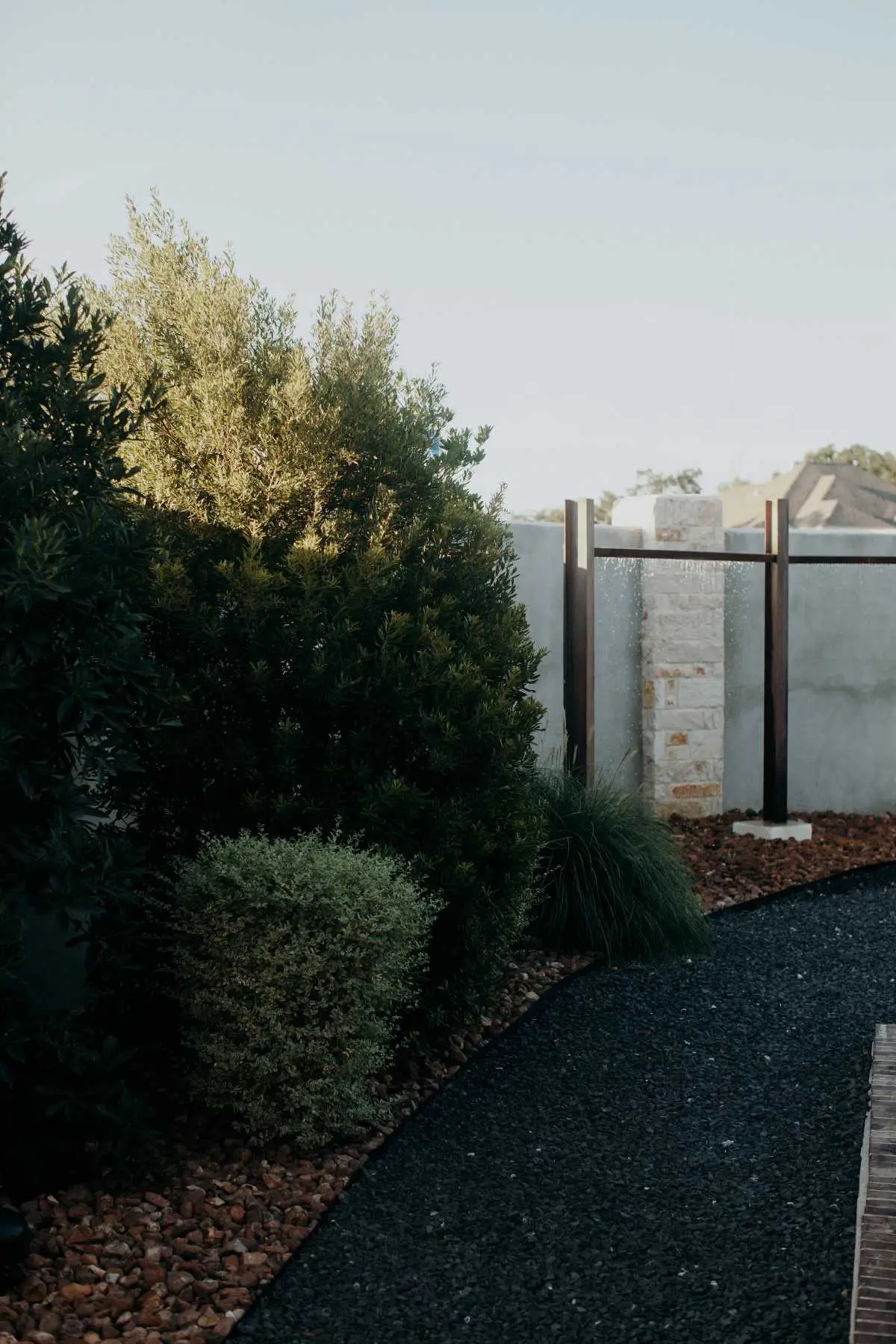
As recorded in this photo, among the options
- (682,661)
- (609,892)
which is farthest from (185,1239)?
(682,661)

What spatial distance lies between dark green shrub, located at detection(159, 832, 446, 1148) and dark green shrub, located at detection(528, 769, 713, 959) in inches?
77.7

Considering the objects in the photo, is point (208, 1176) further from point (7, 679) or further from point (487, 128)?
point (487, 128)

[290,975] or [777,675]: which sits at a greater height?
[777,675]

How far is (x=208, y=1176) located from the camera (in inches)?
137

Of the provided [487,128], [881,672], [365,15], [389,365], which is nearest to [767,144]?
[487,128]

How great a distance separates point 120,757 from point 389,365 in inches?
78.9

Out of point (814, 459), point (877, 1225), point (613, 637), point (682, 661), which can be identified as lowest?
point (877, 1225)

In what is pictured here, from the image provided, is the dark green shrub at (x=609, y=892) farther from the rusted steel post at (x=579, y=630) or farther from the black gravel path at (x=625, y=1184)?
the rusted steel post at (x=579, y=630)

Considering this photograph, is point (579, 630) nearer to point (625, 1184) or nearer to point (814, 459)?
point (625, 1184)

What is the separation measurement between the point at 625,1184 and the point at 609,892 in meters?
2.11

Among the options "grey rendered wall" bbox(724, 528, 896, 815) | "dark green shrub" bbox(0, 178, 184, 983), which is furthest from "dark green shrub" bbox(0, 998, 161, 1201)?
"grey rendered wall" bbox(724, 528, 896, 815)

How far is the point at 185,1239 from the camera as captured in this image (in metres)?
3.15

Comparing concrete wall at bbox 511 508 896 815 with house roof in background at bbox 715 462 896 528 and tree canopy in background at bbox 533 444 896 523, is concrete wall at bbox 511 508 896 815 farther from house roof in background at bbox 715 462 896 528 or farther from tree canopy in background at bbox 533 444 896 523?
tree canopy in background at bbox 533 444 896 523

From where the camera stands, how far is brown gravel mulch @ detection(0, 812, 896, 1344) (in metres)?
2.78
